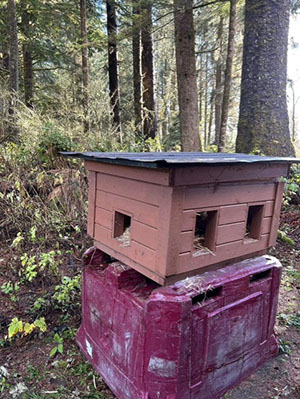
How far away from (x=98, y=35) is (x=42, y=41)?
1.71m

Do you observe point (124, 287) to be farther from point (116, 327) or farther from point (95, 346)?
point (95, 346)

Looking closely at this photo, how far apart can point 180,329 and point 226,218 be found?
2.03 ft

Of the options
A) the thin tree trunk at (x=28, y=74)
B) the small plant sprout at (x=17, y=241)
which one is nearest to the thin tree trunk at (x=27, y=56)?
the thin tree trunk at (x=28, y=74)

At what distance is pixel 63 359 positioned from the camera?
6.38 feet

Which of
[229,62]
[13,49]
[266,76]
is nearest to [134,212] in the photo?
[266,76]

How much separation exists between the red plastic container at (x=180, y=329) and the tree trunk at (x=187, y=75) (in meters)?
3.83

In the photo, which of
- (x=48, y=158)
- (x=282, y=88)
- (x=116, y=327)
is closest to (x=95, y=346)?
(x=116, y=327)

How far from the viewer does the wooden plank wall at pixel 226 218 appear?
135 centimetres

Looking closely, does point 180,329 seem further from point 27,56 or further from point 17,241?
point 27,56

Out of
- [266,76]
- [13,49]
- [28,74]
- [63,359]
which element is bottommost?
[63,359]

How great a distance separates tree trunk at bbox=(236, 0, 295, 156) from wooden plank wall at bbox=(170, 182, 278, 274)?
2790mm

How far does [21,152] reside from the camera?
3.96 metres

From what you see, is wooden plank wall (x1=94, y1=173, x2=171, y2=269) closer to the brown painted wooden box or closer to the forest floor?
the brown painted wooden box

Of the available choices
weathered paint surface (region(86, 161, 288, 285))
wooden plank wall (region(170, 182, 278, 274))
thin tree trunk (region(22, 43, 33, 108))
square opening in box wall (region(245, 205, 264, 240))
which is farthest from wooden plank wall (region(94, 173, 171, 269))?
thin tree trunk (region(22, 43, 33, 108))
